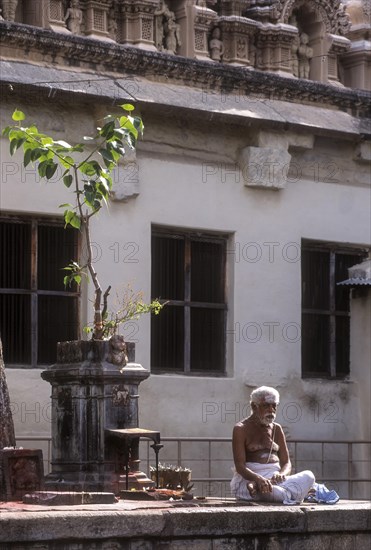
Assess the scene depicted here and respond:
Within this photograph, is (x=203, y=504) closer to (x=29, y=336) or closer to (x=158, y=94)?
(x=29, y=336)

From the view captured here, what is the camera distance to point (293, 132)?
65.9ft

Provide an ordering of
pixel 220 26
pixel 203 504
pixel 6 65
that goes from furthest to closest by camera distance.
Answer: pixel 220 26, pixel 6 65, pixel 203 504

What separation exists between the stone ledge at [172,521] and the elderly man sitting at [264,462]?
0.99ft

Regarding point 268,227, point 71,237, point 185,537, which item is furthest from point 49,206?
point 185,537

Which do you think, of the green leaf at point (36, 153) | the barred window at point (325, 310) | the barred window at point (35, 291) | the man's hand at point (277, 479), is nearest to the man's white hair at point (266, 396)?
the man's hand at point (277, 479)

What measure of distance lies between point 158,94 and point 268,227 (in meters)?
2.29

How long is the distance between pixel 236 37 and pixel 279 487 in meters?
7.44

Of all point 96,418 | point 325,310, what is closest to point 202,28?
point 325,310

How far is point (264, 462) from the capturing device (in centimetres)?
1462

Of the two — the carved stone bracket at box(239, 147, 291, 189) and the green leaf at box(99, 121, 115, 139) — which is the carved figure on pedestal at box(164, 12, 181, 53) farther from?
the green leaf at box(99, 121, 115, 139)

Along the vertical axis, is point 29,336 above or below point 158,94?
below

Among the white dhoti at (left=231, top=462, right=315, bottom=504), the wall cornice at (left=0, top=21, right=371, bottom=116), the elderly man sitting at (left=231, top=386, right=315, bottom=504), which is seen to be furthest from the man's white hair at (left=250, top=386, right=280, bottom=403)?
the wall cornice at (left=0, top=21, right=371, bottom=116)

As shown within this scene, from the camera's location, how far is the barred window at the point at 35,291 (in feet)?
58.7

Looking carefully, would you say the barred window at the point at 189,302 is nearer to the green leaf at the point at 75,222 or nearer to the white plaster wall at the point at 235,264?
the white plaster wall at the point at 235,264
